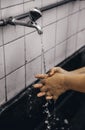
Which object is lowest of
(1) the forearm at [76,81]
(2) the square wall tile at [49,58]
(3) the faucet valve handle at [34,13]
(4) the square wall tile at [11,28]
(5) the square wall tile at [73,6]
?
(2) the square wall tile at [49,58]

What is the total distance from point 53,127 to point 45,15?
823 millimetres

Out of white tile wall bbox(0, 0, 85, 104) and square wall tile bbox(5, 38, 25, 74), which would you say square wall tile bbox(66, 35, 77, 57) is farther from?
square wall tile bbox(5, 38, 25, 74)

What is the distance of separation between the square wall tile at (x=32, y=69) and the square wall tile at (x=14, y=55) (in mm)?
118

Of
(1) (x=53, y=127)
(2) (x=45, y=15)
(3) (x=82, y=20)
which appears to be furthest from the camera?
(3) (x=82, y=20)

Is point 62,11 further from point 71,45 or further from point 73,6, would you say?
point 71,45

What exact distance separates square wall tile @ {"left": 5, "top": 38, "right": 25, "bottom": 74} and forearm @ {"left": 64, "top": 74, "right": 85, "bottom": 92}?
380 mm

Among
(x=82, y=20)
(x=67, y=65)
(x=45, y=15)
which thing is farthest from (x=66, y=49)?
(x=45, y=15)

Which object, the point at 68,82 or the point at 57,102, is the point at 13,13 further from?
the point at 57,102

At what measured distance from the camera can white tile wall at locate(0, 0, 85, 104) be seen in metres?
1.79

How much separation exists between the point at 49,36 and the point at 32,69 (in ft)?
0.95

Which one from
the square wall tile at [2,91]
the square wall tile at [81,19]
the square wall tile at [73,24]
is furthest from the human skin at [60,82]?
the square wall tile at [81,19]

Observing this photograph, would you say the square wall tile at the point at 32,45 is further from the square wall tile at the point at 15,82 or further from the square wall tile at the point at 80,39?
the square wall tile at the point at 80,39

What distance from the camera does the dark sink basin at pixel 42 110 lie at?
1.91 metres

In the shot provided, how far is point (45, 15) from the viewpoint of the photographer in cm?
212
